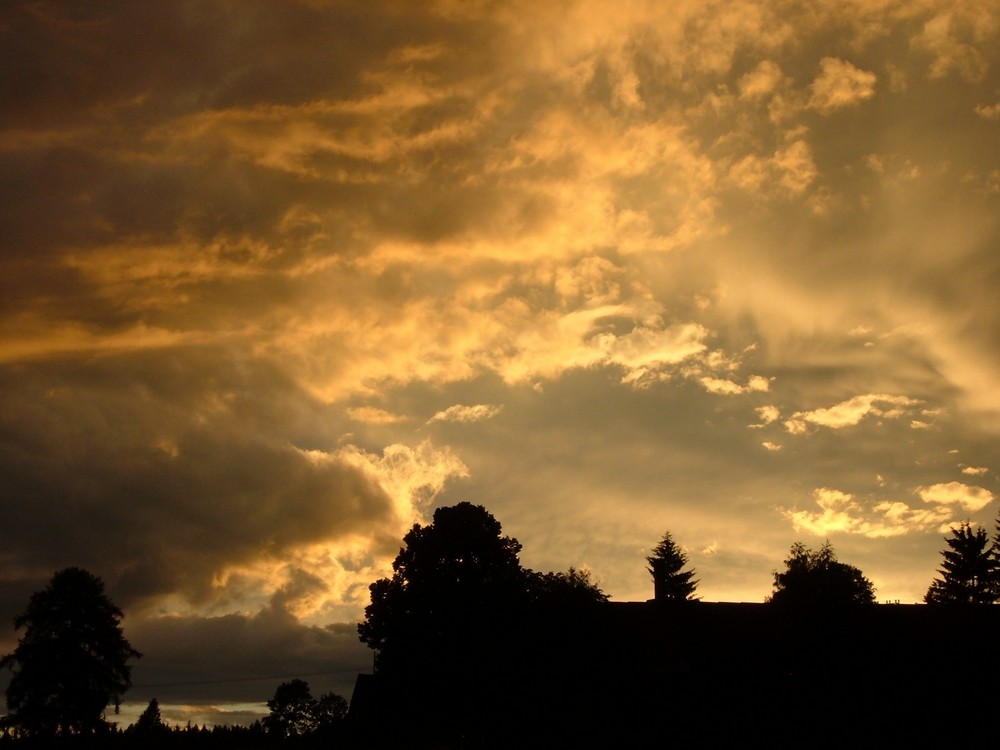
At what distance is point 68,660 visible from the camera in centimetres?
5619

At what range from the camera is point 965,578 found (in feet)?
261

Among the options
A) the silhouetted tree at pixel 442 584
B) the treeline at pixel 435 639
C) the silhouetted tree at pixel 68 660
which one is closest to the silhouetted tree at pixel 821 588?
the treeline at pixel 435 639

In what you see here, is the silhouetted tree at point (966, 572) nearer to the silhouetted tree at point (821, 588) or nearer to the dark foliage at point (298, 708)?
the silhouetted tree at point (821, 588)

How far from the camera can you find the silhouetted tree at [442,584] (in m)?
53.1

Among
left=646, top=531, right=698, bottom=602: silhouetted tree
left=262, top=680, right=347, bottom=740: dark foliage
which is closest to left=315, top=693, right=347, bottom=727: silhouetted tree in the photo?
left=262, top=680, right=347, bottom=740: dark foliage

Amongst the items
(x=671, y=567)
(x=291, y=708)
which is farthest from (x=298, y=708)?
(x=671, y=567)

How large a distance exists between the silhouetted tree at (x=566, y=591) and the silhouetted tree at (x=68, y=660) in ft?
111

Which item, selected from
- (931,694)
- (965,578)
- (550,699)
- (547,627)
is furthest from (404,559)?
(965,578)

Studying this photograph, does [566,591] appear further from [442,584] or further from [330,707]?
[330,707]

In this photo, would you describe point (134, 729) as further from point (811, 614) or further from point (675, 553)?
point (675, 553)

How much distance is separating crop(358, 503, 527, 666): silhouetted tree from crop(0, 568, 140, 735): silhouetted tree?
19.1 metres

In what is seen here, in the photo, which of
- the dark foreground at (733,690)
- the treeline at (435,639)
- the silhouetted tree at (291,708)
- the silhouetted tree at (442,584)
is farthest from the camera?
the silhouetted tree at (291,708)

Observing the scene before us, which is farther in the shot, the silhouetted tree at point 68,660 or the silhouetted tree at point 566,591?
the silhouetted tree at point 68,660

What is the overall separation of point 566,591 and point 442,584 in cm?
1776
